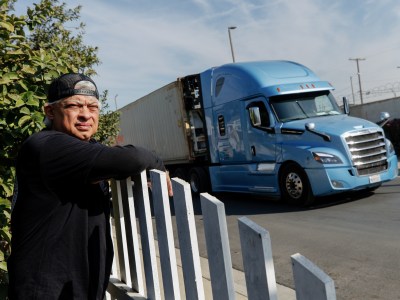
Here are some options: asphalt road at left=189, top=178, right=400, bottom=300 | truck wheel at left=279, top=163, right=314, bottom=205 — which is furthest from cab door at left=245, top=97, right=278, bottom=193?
asphalt road at left=189, top=178, right=400, bottom=300

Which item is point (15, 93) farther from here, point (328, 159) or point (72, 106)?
point (328, 159)

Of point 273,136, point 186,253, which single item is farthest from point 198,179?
point 186,253

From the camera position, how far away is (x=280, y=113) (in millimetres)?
8914

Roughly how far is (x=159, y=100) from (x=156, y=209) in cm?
1169

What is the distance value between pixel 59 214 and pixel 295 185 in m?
7.22

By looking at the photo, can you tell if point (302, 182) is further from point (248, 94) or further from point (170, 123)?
point (170, 123)

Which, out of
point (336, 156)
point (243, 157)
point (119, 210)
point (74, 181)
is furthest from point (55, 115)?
point (243, 157)

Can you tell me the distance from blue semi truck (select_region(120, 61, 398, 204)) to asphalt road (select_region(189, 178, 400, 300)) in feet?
1.48

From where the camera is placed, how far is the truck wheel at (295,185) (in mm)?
8250

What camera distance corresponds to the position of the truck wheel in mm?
8250

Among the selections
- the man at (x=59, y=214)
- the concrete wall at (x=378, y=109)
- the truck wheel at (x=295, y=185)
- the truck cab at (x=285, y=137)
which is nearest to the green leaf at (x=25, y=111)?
the man at (x=59, y=214)

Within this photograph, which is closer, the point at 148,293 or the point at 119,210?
the point at 148,293

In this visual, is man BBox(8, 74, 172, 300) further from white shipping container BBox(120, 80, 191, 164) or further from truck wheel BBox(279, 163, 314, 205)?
white shipping container BBox(120, 80, 191, 164)

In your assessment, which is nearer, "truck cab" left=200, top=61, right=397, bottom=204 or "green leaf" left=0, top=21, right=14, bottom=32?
"green leaf" left=0, top=21, right=14, bottom=32
